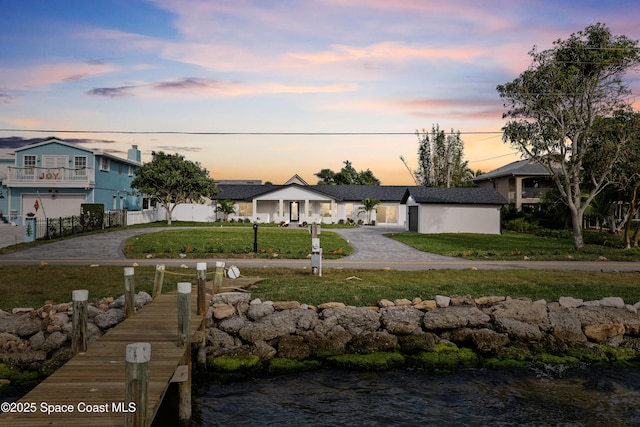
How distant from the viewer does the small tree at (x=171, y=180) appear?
4834cm

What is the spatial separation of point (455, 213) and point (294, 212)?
69.6 ft

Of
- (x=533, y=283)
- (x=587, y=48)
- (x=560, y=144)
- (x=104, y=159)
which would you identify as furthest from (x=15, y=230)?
(x=587, y=48)

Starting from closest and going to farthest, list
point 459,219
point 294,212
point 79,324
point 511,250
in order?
point 79,324, point 511,250, point 459,219, point 294,212

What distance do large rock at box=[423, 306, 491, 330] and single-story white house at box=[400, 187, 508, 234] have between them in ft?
100

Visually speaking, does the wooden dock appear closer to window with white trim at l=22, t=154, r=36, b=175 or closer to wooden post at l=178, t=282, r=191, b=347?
wooden post at l=178, t=282, r=191, b=347

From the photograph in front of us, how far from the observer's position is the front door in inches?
2363

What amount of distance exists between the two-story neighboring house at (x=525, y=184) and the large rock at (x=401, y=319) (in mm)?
43483

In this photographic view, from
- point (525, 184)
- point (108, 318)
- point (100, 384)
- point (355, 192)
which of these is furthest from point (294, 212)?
point (100, 384)

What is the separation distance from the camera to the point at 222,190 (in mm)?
60125

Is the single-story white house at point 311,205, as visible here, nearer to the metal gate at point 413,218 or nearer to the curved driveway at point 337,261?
the metal gate at point 413,218

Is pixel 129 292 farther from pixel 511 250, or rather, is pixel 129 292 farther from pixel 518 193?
pixel 518 193

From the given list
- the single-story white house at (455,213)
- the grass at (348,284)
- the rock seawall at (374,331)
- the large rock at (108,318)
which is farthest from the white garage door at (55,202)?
the large rock at (108,318)

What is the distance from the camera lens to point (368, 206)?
2195 inches

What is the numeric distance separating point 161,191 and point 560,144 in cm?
3364
